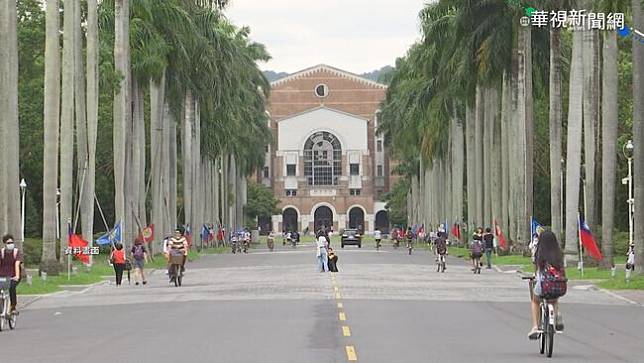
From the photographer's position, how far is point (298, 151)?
161 meters

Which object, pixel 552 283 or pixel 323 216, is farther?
pixel 323 216

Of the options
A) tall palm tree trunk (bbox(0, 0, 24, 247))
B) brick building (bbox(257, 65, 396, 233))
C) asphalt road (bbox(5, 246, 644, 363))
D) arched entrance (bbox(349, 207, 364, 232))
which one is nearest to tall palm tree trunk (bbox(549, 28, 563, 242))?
asphalt road (bbox(5, 246, 644, 363))

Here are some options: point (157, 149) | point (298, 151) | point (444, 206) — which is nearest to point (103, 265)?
point (157, 149)

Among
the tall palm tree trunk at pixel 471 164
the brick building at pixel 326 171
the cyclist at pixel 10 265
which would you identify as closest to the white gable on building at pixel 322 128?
the brick building at pixel 326 171

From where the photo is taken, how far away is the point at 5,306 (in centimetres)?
2281

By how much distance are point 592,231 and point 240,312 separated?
20157mm

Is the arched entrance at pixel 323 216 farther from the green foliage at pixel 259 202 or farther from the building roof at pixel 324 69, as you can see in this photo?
the building roof at pixel 324 69

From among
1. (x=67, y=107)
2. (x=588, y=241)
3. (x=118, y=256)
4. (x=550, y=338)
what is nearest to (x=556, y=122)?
(x=588, y=241)

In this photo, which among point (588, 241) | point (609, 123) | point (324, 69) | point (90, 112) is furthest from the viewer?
point (324, 69)

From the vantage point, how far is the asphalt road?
1725cm

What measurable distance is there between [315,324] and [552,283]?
5.67 meters

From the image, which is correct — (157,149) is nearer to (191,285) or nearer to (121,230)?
(121,230)

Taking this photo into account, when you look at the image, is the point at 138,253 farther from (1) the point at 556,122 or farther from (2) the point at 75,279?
(1) the point at 556,122

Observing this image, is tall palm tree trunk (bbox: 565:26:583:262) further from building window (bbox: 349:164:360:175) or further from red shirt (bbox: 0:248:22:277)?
building window (bbox: 349:164:360:175)
